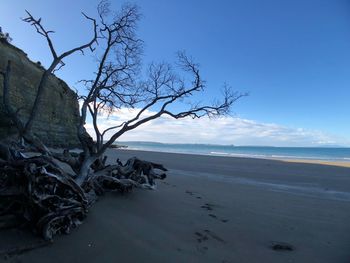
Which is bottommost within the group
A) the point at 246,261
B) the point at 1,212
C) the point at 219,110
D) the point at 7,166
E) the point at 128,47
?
the point at 246,261

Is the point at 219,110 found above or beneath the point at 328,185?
above

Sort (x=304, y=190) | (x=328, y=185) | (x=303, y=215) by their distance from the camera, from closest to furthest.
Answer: (x=303, y=215) < (x=304, y=190) < (x=328, y=185)

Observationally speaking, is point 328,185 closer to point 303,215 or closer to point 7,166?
point 303,215

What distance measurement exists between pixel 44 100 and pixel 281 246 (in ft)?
73.2

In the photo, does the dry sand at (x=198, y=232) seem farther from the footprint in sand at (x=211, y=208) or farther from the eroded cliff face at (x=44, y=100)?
the eroded cliff face at (x=44, y=100)

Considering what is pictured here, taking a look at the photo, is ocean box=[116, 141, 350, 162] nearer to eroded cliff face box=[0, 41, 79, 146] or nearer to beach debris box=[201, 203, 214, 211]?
eroded cliff face box=[0, 41, 79, 146]

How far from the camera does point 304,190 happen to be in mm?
10898

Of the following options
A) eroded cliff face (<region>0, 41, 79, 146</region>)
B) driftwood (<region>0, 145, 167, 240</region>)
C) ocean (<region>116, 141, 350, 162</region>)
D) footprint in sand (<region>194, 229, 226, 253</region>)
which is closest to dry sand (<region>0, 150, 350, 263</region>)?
footprint in sand (<region>194, 229, 226, 253</region>)

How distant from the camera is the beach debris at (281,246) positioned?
189 inches

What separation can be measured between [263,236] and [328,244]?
1119 millimetres

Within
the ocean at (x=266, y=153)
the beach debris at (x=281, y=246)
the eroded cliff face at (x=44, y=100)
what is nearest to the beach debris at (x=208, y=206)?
the beach debris at (x=281, y=246)

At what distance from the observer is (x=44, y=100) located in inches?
910

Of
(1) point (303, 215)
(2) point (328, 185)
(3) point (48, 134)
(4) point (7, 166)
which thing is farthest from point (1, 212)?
(3) point (48, 134)

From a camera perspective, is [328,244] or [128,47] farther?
[128,47]
